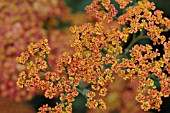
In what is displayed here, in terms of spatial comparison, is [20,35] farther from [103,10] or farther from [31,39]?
[103,10]

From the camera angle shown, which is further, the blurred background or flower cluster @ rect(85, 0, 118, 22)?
the blurred background

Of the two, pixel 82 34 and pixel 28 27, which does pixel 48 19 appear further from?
pixel 82 34

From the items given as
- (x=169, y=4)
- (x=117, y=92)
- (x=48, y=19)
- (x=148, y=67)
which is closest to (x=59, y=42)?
(x=48, y=19)

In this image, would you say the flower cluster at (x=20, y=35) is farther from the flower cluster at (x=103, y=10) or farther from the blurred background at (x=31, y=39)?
the flower cluster at (x=103, y=10)

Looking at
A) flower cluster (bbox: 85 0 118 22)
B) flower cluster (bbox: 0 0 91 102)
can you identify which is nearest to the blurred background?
flower cluster (bbox: 0 0 91 102)

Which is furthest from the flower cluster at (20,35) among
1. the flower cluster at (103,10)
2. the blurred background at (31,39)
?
the flower cluster at (103,10)

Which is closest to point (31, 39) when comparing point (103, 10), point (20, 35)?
point (20, 35)

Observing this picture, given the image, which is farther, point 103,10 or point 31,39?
point 31,39

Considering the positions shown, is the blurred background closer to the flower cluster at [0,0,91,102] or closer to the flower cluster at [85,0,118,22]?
the flower cluster at [0,0,91,102]

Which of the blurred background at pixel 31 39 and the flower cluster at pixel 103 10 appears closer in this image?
the flower cluster at pixel 103 10

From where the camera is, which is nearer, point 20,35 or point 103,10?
point 103,10

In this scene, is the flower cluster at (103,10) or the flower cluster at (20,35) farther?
the flower cluster at (20,35)
